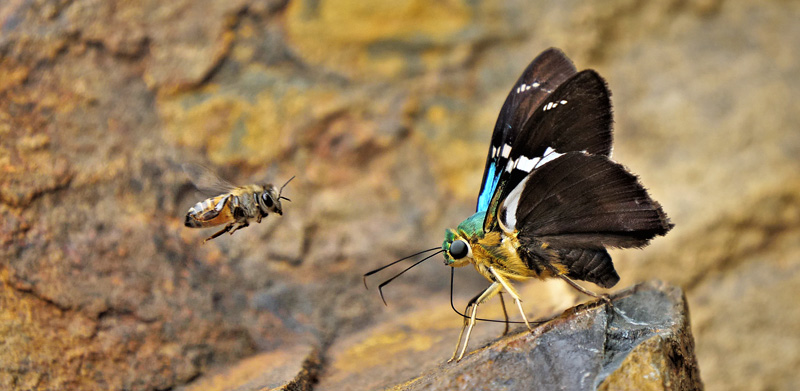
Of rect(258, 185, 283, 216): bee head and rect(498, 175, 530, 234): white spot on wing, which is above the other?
rect(258, 185, 283, 216): bee head

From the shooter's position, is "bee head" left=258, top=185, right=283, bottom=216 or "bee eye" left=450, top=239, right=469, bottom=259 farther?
"bee head" left=258, top=185, right=283, bottom=216

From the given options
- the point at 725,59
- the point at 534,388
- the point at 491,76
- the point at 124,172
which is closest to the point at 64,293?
the point at 124,172

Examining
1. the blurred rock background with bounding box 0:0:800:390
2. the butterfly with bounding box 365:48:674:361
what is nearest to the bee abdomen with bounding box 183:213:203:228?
the blurred rock background with bounding box 0:0:800:390

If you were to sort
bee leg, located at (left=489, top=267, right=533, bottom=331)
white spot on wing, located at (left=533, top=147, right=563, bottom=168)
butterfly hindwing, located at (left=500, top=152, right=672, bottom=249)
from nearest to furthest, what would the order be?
butterfly hindwing, located at (left=500, top=152, right=672, bottom=249), bee leg, located at (left=489, top=267, right=533, bottom=331), white spot on wing, located at (left=533, top=147, right=563, bottom=168)

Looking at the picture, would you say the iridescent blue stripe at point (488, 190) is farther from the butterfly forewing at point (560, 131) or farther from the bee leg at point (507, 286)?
the bee leg at point (507, 286)

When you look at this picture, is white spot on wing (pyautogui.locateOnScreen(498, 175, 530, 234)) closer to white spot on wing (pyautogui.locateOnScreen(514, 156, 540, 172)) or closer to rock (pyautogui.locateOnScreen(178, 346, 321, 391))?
white spot on wing (pyautogui.locateOnScreen(514, 156, 540, 172))

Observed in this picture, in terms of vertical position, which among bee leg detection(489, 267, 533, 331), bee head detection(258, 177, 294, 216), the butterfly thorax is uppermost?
bee head detection(258, 177, 294, 216)

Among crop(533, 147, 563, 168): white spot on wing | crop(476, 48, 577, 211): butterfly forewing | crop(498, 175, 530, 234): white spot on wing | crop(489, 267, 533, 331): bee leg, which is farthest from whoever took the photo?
crop(476, 48, 577, 211): butterfly forewing
